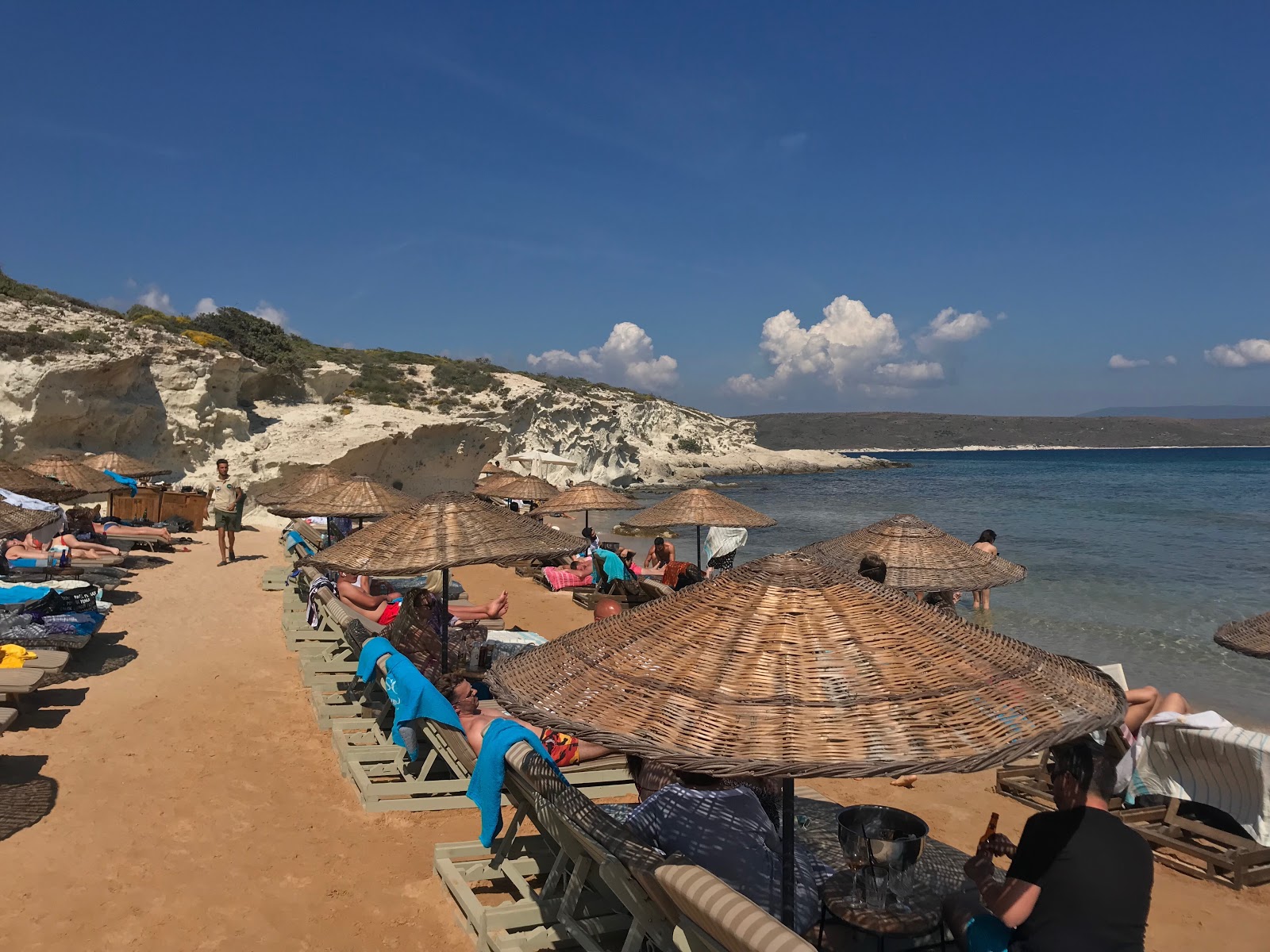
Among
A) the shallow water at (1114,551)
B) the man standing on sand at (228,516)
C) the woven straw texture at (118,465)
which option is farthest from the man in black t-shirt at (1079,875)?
the woven straw texture at (118,465)

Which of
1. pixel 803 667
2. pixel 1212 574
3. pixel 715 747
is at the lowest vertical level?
pixel 1212 574

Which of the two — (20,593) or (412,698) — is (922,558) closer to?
(412,698)

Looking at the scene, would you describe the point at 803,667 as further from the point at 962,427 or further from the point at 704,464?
the point at 962,427

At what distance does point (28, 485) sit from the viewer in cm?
1038

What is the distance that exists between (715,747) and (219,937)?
273 cm

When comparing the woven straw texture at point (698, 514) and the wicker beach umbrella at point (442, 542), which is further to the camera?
the woven straw texture at point (698, 514)

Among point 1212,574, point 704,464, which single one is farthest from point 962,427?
point 1212,574

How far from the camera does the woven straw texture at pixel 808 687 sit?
2.12 meters

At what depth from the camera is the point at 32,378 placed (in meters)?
18.8

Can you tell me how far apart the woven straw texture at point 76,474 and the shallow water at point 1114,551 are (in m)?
12.8

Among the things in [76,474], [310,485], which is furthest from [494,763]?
[76,474]

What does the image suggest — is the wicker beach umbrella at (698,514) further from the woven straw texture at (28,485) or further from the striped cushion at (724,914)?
the striped cushion at (724,914)

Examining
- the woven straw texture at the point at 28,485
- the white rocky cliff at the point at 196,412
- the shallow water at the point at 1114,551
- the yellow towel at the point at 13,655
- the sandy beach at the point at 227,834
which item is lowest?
the shallow water at the point at 1114,551

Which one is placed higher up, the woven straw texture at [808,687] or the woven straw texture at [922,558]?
the woven straw texture at [808,687]
